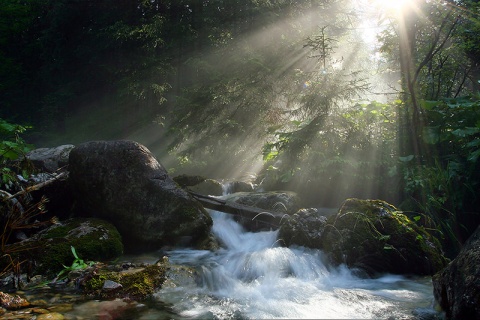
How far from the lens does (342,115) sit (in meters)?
9.37

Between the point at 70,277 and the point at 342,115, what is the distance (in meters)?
7.29

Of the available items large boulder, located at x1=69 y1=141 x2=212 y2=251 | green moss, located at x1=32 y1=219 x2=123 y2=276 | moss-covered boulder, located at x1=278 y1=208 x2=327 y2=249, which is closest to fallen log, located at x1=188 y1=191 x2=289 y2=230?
moss-covered boulder, located at x1=278 y1=208 x2=327 y2=249

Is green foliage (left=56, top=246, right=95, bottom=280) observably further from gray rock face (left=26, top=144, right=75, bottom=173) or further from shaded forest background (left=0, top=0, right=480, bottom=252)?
gray rock face (left=26, top=144, right=75, bottom=173)

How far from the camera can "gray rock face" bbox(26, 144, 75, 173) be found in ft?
37.0

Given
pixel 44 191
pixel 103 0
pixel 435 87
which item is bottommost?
pixel 44 191

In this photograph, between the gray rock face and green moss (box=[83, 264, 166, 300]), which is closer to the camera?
green moss (box=[83, 264, 166, 300])

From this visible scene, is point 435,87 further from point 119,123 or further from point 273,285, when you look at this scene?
point 119,123

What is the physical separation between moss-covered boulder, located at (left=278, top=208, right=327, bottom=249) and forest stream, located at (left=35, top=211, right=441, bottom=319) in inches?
7.2

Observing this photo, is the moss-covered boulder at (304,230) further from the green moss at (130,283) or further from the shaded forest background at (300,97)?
the green moss at (130,283)

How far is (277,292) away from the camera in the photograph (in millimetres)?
4664

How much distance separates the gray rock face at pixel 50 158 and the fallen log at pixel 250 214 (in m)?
5.46

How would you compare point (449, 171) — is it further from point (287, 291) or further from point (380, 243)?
point (287, 291)

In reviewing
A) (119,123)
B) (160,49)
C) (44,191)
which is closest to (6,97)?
(119,123)

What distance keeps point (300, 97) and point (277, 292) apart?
21.1ft
